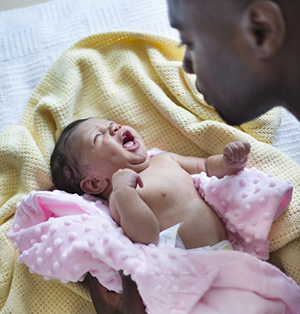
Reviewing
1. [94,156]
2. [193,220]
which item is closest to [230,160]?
[193,220]

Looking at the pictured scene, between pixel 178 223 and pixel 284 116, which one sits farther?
pixel 284 116

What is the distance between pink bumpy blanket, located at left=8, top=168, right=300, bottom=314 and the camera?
0.85 m

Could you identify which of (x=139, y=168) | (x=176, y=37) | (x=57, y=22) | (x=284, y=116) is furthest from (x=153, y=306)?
(x=57, y=22)

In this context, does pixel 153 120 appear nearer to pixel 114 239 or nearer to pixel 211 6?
pixel 114 239

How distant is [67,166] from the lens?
113 cm

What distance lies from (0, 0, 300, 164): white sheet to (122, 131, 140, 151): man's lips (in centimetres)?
53

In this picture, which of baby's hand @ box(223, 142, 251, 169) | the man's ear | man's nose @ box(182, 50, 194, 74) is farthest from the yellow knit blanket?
the man's ear

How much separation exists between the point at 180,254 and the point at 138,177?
24 centimetres

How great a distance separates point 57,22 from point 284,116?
3.66 ft

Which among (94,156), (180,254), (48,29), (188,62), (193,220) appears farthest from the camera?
(48,29)

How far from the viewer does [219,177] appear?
44.4 inches

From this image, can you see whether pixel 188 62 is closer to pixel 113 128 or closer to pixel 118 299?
pixel 113 128

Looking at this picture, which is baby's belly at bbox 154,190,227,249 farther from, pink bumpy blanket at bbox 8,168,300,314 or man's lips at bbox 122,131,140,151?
man's lips at bbox 122,131,140,151

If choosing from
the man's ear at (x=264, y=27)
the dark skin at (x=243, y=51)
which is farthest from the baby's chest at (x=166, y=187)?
the man's ear at (x=264, y=27)
